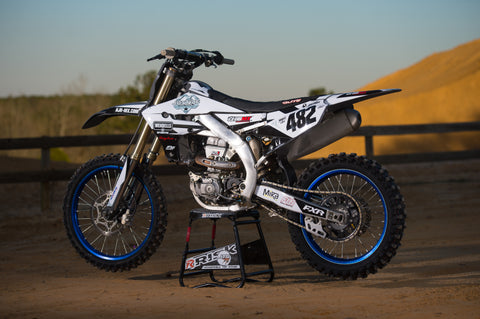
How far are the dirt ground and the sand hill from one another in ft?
54.7

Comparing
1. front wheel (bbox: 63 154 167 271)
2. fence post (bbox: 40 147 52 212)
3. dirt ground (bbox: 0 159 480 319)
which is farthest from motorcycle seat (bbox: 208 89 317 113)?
fence post (bbox: 40 147 52 212)

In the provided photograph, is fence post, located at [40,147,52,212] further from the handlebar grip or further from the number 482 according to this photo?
the number 482

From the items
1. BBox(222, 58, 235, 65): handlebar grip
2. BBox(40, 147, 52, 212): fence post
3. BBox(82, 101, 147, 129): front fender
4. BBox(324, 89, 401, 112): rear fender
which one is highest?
BBox(222, 58, 235, 65): handlebar grip

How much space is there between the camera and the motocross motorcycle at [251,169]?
154 inches

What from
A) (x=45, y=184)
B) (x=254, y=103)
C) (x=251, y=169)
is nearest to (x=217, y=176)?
(x=251, y=169)

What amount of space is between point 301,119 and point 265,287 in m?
1.15

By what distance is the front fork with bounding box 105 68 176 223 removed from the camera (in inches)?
181

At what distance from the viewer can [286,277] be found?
4340 millimetres

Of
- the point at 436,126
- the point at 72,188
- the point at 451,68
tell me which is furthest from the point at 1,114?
the point at 451,68

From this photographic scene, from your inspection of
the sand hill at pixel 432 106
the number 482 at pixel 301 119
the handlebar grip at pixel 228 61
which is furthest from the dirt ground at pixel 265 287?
the sand hill at pixel 432 106

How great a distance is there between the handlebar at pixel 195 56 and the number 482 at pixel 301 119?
3.28 feet

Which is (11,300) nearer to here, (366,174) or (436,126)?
(366,174)

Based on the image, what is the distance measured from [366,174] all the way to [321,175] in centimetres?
30

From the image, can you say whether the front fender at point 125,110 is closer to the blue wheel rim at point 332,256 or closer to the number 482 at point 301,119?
the number 482 at point 301,119
